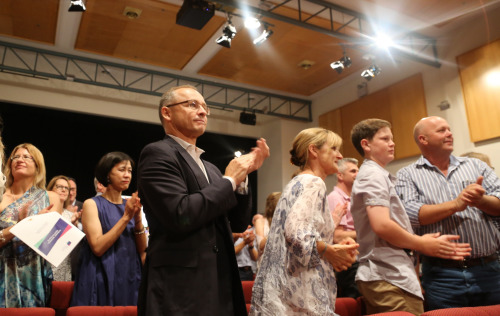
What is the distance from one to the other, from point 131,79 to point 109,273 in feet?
20.9

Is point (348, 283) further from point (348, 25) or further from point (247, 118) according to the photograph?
point (247, 118)

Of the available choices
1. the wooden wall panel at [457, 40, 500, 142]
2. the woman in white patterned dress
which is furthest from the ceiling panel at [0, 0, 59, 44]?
the wooden wall panel at [457, 40, 500, 142]

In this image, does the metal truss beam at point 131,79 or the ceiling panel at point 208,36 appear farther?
the metal truss beam at point 131,79

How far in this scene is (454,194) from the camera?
221 centimetres

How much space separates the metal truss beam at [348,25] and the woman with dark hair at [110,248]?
3391 millimetres

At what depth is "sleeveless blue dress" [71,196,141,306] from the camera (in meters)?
2.12

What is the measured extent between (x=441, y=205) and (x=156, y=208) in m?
1.54

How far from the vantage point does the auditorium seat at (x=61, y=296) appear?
227cm

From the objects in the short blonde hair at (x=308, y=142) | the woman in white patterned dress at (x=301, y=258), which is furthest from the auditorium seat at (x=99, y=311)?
the short blonde hair at (x=308, y=142)

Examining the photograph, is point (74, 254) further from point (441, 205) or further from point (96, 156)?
point (96, 156)

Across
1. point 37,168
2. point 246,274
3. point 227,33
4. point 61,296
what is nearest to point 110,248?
point 61,296

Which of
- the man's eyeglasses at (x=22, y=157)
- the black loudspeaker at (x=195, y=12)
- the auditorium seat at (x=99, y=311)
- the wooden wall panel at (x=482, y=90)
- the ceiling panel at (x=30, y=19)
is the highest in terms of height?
the ceiling panel at (x=30, y=19)

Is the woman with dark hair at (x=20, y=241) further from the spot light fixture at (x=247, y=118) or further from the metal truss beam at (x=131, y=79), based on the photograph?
the spot light fixture at (x=247, y=118)

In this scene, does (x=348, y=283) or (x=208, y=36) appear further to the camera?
(x=208, y=36)
